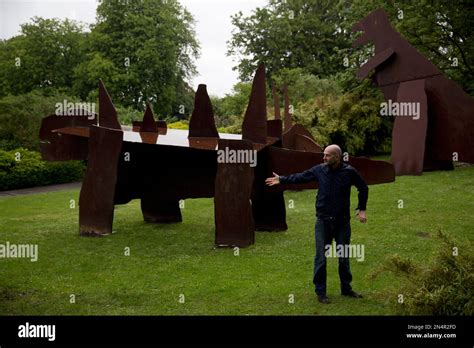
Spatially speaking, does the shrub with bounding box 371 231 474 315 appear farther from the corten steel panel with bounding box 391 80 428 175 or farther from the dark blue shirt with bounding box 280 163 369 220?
the corten steel panel with bounding box 391 80 428 175

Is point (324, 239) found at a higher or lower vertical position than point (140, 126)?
lower

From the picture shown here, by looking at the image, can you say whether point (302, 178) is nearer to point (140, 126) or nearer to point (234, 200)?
point (234, 200)

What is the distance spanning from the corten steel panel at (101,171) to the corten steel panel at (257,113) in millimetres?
2588

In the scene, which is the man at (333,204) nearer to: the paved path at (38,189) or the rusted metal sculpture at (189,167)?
the rusted metal sculpture at (189,167)

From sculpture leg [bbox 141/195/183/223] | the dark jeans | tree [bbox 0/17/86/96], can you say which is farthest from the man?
tree [bbox 0/17/86/96]

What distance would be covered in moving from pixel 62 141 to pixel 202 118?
341 centimetres

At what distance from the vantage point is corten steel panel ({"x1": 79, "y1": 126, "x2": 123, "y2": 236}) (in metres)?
10.9

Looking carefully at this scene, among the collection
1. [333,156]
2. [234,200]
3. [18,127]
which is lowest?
[234,200]

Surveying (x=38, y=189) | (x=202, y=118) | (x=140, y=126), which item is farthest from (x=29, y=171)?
(x=202, y=118)

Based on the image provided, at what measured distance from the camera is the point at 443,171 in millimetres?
18156

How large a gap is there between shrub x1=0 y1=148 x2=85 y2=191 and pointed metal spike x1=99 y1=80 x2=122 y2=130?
967cm

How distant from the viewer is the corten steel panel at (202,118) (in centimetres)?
1040

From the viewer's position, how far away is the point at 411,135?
647 inches
